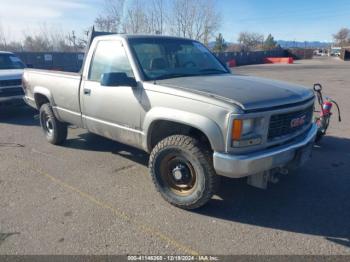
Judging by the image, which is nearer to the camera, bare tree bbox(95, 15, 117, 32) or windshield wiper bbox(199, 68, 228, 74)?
windshield wiper bbox(199, 68, 228, 74)

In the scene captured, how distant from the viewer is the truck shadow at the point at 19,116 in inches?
317

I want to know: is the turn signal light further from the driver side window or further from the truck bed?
the truck bed

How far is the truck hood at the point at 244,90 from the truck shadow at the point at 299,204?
4.01 ft

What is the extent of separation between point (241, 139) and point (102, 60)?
2522 millimetres

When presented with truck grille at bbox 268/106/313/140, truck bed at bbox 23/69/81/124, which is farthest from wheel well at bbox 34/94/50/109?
truck grille at bbox 268/106/313/140

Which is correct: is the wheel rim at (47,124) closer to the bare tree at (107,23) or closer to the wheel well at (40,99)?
the wheel well at (40,99)

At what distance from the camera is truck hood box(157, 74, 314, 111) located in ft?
10.1

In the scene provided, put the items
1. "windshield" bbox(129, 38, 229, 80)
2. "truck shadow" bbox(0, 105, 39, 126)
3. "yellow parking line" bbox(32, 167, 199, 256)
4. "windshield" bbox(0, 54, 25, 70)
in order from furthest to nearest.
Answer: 1. "windshield" bbox(0, 54, 25, 70)
2. "truck shadow" bbox(0, 105, 39, 126)
3. "windshield" bbox(129, 38, 229, 80)
4. "yellow parking line" bbox(32, 167, 199, 256)

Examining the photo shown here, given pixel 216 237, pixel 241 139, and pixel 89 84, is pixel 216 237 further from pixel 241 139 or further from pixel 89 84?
pixel 89 84

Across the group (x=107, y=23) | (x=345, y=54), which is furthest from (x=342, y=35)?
(x=107, y=23)

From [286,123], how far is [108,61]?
8.36ft

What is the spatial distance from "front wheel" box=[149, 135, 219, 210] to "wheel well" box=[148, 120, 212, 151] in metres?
0.16

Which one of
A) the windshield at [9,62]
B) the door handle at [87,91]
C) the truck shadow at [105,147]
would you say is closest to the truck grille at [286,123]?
the truck shadow at [105,147]

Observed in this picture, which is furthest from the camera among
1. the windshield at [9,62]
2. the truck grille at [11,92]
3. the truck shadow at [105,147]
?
the windshield at [9,62]
